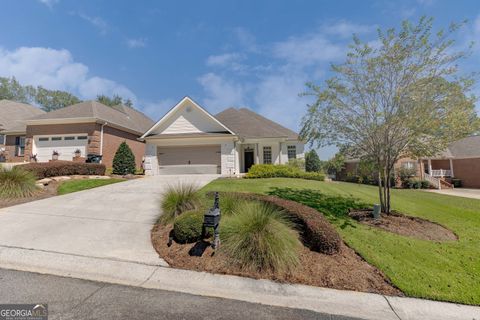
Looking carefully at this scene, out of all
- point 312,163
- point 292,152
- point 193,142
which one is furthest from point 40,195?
point 312,163

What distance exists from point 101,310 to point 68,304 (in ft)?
1.67

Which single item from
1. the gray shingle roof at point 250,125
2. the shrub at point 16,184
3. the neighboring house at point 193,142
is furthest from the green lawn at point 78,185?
the gray shingle roof at point 250,125

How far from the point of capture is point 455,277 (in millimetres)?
3957

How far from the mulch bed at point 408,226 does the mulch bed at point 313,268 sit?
2.33m

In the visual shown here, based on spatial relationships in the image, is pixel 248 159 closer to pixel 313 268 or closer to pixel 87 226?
pixel 87 226

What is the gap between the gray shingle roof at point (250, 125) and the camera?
19.5 meters

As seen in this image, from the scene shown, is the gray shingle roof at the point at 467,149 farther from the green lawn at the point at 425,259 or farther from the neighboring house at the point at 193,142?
the green lawn at the point at 425,259

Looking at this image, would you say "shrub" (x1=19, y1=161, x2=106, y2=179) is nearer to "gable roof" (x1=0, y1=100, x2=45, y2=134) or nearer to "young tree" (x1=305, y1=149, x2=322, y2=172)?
"gable roof" (x1=0, y1=100, x2=45, y2=134)

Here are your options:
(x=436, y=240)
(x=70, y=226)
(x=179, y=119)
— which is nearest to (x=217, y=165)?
(x=179, y=119)

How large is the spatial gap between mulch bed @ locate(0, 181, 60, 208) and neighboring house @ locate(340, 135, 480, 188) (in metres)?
24.3

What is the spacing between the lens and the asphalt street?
9.40 ft

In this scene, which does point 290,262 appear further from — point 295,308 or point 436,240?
point 436,240

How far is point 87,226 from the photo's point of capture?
6.04 metres

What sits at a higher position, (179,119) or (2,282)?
(179,119)
